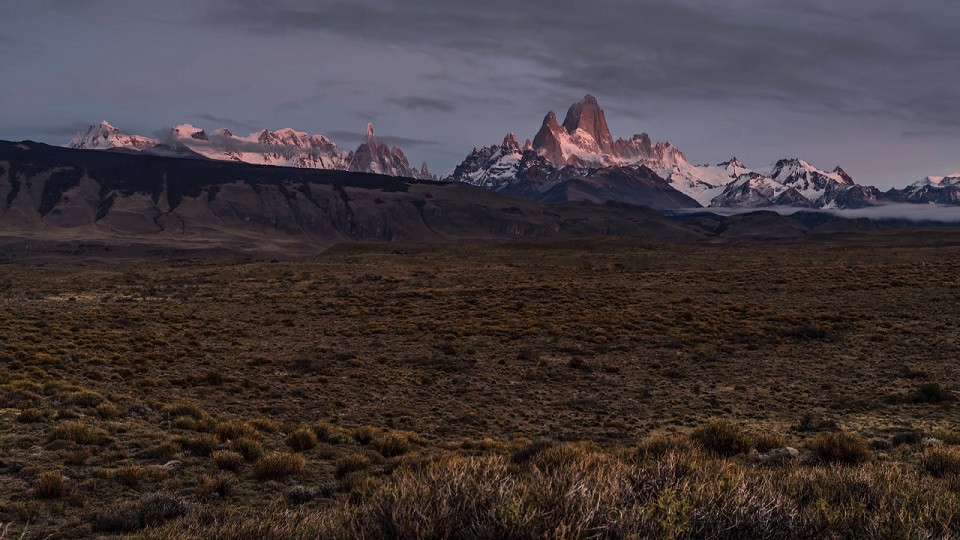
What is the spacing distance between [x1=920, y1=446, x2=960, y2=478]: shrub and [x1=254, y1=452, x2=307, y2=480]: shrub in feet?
37.4

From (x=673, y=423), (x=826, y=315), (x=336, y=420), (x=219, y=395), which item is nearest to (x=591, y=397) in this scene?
(x=673, y=423)

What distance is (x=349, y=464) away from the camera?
36.5ft

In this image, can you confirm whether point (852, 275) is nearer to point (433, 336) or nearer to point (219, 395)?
point (433, 336)

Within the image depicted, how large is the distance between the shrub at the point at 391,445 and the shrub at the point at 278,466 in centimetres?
223

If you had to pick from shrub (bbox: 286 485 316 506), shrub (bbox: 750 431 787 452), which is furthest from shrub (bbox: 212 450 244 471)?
shrub (bbox: 750 431 787 452)

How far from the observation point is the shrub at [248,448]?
1143cm

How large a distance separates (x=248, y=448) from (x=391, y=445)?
319 centimetres

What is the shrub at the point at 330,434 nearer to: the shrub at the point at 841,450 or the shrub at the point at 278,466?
the shrub at the point at 278,466

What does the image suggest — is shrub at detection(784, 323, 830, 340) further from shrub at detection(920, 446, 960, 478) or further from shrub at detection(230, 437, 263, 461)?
shrub at detection(230, 437, 263, 461)

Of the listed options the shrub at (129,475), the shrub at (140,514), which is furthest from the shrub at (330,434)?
the shrub at (140,514)

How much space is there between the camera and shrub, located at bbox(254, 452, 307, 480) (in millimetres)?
10297

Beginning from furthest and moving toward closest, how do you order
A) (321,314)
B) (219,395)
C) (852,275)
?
1. (852,275)
2. (321,314)
3. (219,395)

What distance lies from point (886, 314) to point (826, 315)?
3.48 metres

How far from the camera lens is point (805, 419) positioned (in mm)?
15359
